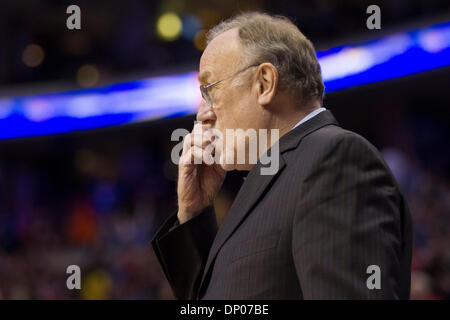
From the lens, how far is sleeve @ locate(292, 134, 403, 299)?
3.72 ft

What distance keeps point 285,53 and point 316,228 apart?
0.53 metres

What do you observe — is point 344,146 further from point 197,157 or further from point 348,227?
point 197,157

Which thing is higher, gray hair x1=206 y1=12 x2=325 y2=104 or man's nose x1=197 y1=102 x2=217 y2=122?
gray hair x1=206 y1=12 x2=325 y2=104

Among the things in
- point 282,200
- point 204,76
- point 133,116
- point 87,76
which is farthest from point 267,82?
point 87,76

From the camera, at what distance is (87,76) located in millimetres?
8961

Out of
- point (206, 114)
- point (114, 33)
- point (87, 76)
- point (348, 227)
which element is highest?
point (114, 33)

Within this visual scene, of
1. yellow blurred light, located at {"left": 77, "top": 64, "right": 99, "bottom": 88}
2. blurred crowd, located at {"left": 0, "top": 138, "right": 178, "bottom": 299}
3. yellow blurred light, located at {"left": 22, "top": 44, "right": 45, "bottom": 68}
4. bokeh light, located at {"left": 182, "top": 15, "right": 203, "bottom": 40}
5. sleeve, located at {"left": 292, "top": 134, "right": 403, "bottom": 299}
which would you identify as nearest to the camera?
sleeve, located at {"left": 292, "top": 134, "right": 403, "bottom": 299}

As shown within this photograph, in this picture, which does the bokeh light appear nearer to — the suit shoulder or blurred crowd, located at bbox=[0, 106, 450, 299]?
blurred crowd, located at bbox=[0, 106, 450, 299]

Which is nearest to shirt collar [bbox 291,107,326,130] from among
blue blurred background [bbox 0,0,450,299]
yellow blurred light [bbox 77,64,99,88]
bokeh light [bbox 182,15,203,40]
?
blue blurred background [bbox 0,0,450,299]

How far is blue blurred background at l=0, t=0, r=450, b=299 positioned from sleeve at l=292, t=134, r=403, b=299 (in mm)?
3526

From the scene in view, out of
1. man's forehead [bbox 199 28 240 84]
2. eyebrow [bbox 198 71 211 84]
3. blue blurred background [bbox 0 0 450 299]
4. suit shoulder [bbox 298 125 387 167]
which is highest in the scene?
blue blurred background [bbox 0 0 450 299]

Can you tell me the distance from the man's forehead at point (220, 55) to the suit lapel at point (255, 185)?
0.26m

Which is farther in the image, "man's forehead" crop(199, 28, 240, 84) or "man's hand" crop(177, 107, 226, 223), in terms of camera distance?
"man's hand" crop(177, 107, 226, 223)

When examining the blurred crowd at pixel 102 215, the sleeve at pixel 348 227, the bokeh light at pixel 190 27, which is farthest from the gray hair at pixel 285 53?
the bokeh light at pixel 190 27
